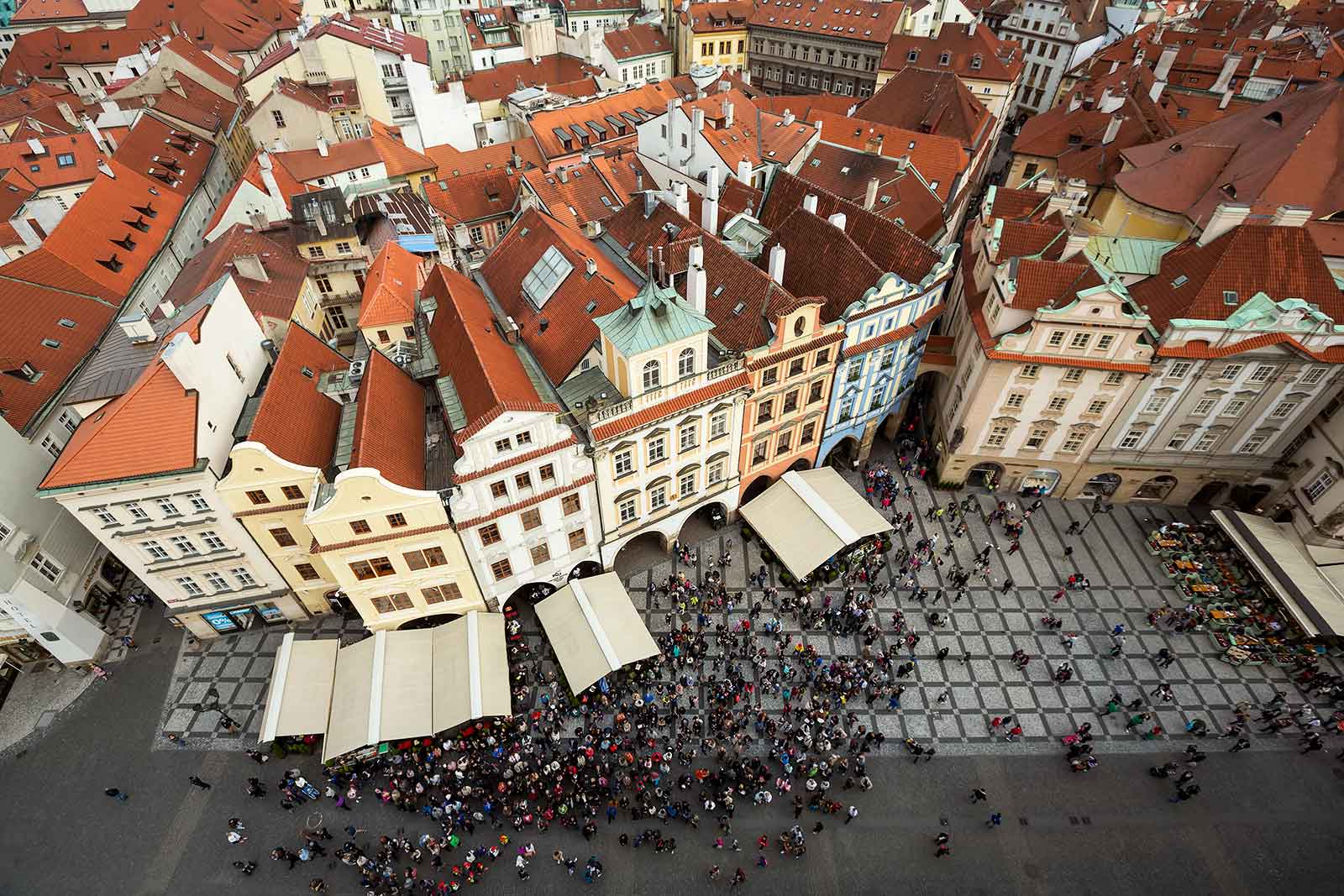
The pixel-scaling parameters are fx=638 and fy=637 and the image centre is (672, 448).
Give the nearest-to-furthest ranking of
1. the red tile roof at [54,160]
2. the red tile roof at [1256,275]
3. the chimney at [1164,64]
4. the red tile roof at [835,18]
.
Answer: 1. the red tile roof at [1256,275]
2. the red tile roof at [54,160]
3. the chimney at [1164,64]
4. the red tile roof at [835,18]

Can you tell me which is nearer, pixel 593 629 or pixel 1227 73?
pixel 593 629

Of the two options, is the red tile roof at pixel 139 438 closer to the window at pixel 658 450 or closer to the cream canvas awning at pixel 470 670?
the cream canvas awning at pixel 470 670

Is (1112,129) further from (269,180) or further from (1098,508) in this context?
(269,180)

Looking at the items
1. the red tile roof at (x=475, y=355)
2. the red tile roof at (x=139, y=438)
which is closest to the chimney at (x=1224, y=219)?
the red tile roof at (x=475, y=355)

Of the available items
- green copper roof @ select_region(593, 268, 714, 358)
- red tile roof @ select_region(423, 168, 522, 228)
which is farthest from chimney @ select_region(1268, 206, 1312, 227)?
red tile roof @ select_region(423, 168, 522, 228)

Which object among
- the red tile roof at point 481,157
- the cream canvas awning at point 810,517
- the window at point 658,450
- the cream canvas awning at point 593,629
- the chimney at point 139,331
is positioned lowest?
the cream canvas awning at point 593,629

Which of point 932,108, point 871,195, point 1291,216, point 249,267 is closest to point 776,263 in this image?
point 871,195

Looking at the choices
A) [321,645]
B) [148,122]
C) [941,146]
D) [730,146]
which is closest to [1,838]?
[321,645]
